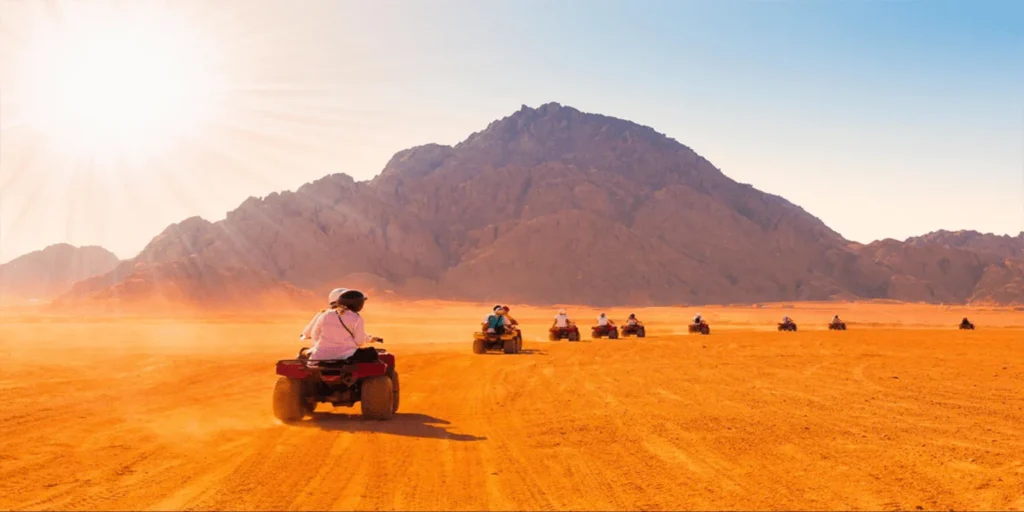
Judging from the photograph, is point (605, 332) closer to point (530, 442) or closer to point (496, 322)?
point (496, 322)

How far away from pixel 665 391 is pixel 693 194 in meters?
147

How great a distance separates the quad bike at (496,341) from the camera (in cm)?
2975

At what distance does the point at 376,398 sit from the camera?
38.1 feet

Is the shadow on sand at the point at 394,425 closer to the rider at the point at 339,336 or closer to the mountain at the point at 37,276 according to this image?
the rider at the point at 339,336

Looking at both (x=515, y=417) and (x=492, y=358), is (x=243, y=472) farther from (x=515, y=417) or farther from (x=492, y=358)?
(x=492, y=358)

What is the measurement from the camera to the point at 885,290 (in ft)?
477

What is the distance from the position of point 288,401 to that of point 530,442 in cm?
400

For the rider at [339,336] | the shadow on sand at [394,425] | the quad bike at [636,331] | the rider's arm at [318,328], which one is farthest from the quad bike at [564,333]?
the rider's arm at [318,328]

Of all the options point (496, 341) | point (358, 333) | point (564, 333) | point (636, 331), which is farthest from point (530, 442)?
point (636, 331)

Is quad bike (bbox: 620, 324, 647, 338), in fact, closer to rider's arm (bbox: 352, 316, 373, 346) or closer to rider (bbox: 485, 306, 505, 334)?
rider (bbox: 485, 306, 505, 334)

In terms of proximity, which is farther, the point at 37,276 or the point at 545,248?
the point at 37,276

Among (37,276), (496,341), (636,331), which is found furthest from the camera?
(37,276)

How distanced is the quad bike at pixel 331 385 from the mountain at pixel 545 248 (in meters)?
98.9

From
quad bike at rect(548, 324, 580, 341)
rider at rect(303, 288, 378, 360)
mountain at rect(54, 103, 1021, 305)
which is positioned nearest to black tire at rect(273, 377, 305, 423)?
rider at rect(303, 288, 378, 360)
